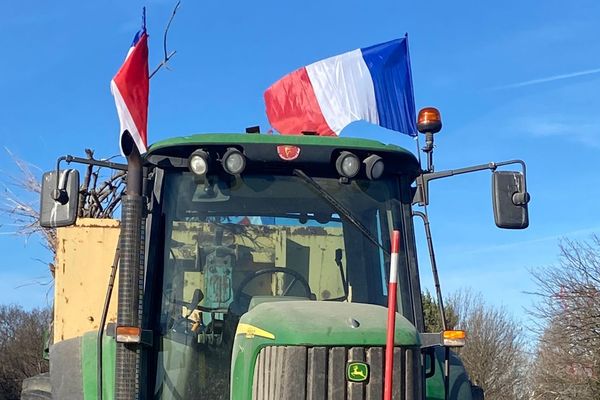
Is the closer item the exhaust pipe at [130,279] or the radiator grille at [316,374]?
the radiator grille at [316,374]

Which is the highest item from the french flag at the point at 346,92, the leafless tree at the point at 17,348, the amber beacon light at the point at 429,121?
the french flag at the point at 346,92

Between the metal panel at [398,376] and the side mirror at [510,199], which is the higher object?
the side mirror at [510,199]

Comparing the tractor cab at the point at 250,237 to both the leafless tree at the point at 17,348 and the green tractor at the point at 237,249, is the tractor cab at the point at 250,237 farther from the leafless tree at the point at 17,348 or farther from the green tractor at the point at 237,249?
the leafless tree at the point at 17,348

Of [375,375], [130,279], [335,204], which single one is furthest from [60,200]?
[375,375]

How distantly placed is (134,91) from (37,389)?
2.47 metres

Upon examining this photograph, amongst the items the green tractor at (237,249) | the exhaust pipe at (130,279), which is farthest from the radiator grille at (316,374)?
→ the exhaust pipe at (130,279)

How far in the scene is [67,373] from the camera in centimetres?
477

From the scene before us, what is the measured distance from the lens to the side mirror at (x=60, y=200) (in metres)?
4.23

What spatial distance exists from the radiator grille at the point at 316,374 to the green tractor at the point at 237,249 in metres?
0.29

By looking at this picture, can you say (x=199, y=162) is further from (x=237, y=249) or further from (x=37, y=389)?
(x=37, y=389)

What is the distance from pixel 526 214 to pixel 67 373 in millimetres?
2601

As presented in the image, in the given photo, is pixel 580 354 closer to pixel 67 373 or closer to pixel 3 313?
pixel 67 373

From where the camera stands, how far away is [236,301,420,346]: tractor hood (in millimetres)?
3555

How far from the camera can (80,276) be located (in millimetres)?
6188
